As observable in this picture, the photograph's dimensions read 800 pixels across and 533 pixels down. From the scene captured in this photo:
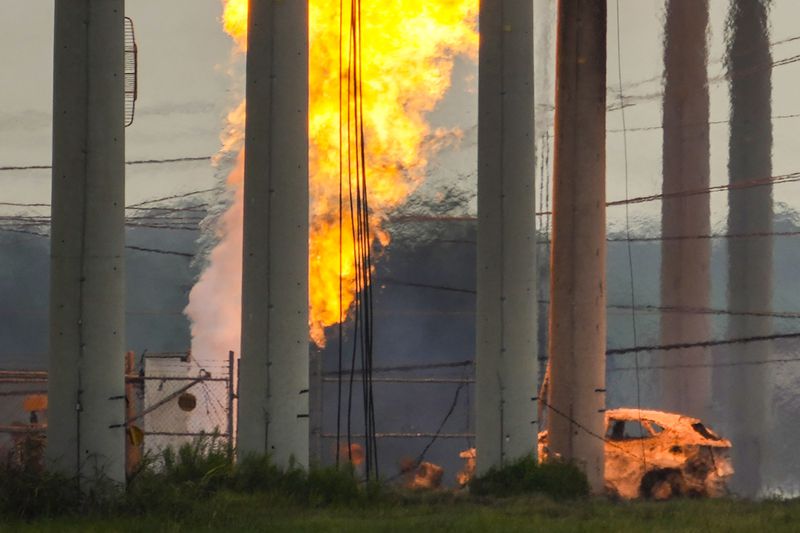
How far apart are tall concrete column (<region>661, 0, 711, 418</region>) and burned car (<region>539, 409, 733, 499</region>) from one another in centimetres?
1910

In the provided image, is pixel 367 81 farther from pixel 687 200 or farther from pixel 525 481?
pixel 687 200

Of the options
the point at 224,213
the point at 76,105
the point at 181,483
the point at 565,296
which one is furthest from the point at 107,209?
the point at 224,213

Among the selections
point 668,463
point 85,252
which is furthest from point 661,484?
point 85,252

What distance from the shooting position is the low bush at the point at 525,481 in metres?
19.7

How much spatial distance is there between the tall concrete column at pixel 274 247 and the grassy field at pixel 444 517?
5.09ft

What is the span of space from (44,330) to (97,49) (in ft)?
147

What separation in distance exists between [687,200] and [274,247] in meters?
31.6

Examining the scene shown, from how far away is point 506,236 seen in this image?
19.8 m

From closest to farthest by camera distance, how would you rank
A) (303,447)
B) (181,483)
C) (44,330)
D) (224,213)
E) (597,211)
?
(181,483) < (303,447) < (597,211) < (224,213) < (44,330)

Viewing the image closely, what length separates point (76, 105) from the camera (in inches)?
577

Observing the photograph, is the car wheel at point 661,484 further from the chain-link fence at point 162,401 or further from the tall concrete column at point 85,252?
the tall concrete column at point 85,252

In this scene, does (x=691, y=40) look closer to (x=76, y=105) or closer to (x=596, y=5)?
(x=596, y=5)

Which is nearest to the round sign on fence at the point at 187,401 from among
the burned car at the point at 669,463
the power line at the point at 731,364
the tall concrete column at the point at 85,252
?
the burned car at the point at 669,463

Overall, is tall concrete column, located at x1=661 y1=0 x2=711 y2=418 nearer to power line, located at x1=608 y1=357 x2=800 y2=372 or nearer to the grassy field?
power line, located at x1=608 y1=357 x2=800 y2=372
